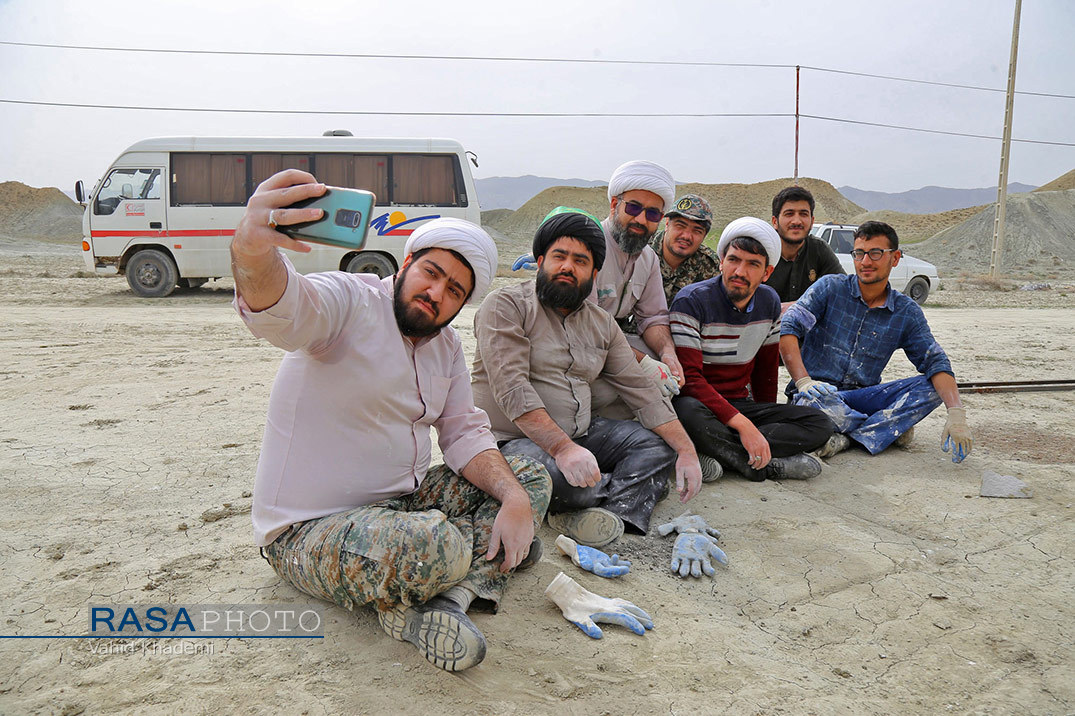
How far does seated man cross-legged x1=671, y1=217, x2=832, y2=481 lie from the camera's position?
3.65 meters

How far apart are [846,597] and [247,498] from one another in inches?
93.5

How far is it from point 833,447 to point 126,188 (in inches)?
457

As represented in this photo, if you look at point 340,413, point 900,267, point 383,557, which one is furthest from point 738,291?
point 900,267

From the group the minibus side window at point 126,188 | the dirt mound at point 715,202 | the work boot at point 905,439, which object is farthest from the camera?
the dirt mound at point 715,202

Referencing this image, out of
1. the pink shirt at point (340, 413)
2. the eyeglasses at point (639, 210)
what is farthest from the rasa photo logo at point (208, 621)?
the eyeglasses at point (639, 210)

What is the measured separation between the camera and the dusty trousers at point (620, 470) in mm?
2941

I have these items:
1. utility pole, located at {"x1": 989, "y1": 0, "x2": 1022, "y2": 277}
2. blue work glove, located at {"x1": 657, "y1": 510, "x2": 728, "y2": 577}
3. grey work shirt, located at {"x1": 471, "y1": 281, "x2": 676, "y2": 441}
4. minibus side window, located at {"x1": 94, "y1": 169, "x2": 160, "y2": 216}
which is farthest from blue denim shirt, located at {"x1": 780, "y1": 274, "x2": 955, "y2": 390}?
utility pole, located at {"x1": 989, "y1": 0, "x2": 1022, "y2": 277}

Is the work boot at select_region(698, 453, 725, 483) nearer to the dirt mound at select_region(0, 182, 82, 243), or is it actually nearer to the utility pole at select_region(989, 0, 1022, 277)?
the utility pole at select_region(989, 0, 1022, 277)

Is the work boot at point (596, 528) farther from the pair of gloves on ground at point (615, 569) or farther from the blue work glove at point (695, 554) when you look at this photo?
the blue work glove at point (695, 554)

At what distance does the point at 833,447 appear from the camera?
4090 millimetres

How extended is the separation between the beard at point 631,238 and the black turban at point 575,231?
82 cm

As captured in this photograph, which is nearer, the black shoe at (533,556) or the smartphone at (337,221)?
the smartphone at (337,221)

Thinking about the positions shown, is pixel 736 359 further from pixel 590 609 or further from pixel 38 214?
pixel 38 214

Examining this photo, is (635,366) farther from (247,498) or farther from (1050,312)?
(1050,312)
